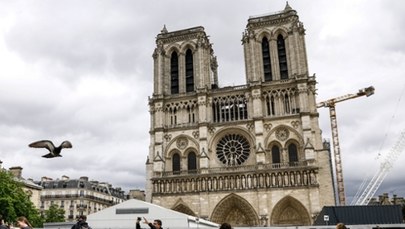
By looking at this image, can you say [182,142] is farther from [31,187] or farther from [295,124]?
A: [31,187]

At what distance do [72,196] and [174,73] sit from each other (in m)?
22.5

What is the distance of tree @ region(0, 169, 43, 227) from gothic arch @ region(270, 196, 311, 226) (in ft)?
64.5

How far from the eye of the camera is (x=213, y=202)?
3619 cm

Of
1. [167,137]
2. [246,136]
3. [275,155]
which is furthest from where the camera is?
[167,137]

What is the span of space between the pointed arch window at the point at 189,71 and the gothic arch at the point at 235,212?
12.5 metres

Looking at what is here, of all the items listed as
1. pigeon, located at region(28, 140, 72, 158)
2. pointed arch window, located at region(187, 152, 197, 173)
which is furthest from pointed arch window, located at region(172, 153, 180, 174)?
pigeon, located at region(28, 140, 72, 158)

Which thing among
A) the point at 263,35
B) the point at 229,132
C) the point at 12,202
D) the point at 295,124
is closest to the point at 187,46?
the point at 263,35

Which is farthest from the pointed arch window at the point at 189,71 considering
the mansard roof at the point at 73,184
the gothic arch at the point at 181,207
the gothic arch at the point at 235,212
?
the mansard roof at the point at 73,184

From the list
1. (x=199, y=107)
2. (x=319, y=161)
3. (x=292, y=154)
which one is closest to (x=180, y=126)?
(x=199, y=107)

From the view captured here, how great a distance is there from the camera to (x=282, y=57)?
40438 mm

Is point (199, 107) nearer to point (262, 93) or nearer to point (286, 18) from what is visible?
point (262, 93)

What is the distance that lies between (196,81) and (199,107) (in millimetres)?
3145

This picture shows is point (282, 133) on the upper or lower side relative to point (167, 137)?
lower

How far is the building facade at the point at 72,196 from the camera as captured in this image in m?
52.0
